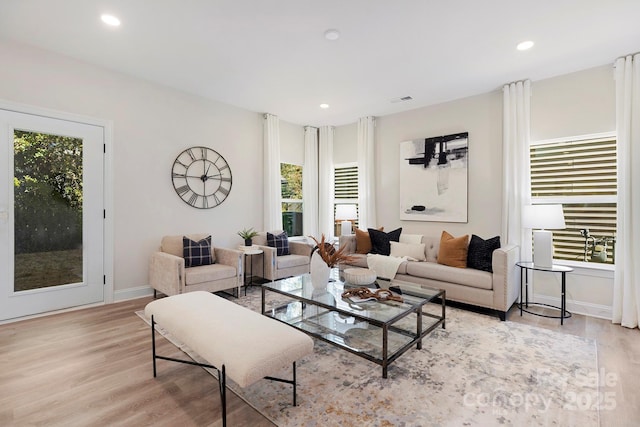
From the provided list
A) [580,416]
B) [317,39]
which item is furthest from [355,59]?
[580,416]

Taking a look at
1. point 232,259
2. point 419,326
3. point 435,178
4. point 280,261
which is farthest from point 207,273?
point 435,178

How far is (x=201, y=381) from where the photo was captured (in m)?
2.07

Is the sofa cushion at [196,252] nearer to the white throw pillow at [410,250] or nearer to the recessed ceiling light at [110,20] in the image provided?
the recessed ceiling light at [110,20]

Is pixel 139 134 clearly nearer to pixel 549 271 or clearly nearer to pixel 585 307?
pixel 549 271

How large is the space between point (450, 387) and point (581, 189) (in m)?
3.09

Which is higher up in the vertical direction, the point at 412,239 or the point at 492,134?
the point at 492,134

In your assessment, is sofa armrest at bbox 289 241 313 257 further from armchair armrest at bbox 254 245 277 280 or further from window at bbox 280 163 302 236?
window at bbox 280 163 302 236

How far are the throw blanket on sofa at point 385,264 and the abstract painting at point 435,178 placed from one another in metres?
1.10

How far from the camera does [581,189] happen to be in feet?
11.8

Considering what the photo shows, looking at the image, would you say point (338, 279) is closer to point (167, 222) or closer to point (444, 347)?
point (444, 347)

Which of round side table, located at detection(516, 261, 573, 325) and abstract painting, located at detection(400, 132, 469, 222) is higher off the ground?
abstract painting, located at detection(400, 132, 469, 222)

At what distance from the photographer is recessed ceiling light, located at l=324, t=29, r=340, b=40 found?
9.08ft

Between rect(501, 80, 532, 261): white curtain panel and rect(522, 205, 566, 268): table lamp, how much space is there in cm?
39

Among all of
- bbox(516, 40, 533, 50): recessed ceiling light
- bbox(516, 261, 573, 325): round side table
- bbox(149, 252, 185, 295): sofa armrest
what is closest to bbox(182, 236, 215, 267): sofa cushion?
bbox(149, 252, 185, 295): sofa armrest
